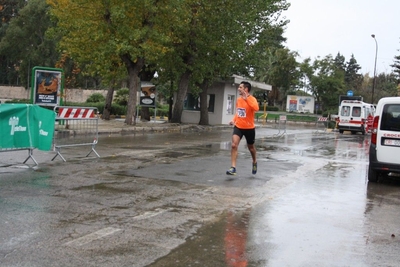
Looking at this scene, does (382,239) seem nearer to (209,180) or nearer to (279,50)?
(209,180)

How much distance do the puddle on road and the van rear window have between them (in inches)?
227

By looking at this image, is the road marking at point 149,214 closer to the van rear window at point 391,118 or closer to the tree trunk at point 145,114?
the van rear window at point 391,118

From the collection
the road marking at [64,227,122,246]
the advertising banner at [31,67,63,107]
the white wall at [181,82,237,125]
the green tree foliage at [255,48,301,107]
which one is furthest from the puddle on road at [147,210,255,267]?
the green tree foliage at [255,48,301,107]

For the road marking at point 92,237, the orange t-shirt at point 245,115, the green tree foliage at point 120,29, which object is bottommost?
the road marking at point 92,237

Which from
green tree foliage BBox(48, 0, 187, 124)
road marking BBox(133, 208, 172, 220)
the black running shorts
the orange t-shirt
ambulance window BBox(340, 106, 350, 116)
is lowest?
road marking BBox(133, 208, 172, 220)

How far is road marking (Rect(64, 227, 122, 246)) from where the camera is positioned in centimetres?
548

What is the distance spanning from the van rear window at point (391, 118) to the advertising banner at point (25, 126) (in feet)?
25.5

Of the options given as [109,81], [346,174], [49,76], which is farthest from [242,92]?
[109,81]

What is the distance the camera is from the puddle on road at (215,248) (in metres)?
5.05

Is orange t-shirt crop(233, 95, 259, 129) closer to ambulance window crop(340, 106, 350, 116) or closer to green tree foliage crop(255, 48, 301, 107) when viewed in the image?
ambulance window crop(340, 106, 350, 116)

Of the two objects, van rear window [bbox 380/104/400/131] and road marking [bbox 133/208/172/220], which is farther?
van rear window [bbox 380/104/400/131]

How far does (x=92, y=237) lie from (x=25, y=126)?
6.10 metres

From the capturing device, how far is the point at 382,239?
6.40 metres

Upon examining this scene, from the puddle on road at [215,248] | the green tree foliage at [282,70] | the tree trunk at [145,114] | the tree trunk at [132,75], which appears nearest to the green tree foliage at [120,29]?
the tree trunk at [132,75]
